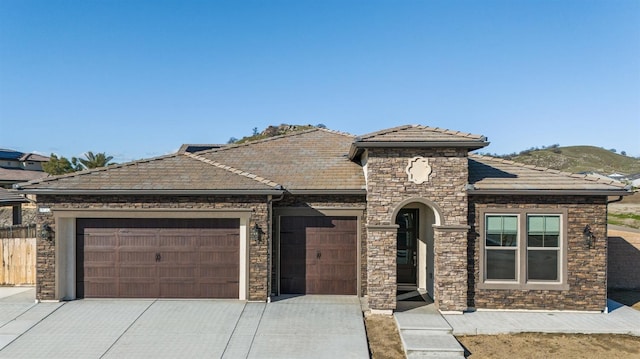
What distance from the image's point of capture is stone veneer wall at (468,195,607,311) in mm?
9266

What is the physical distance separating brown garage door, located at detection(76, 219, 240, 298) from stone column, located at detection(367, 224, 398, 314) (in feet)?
Answer: 11.9

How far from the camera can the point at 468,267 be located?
30.7 feet

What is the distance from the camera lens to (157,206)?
32.0ft

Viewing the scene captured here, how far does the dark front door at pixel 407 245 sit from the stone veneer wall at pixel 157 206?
14.1 feet

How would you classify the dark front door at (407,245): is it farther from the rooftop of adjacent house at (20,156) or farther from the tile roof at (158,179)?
the rooftop of adjacent house at (20,156)

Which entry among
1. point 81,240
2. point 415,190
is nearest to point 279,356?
point 415,190

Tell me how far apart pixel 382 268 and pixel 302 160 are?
4575mm

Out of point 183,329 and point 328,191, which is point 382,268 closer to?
point 328,191

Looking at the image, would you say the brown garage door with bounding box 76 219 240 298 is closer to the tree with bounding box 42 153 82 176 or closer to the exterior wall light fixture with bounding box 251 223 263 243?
the exterior wall light fixture with bounding box 251 223 263 243

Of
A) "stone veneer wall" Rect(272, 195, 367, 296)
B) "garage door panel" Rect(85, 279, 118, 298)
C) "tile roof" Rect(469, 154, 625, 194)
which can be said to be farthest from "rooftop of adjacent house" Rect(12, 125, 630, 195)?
"garage door panel" Rect(85, 279, 118, 298)

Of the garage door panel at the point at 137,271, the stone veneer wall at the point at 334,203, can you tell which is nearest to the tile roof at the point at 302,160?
the stone veneer wall at the point at 334,203

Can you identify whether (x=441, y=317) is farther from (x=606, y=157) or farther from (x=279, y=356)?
(x=606, y=157)

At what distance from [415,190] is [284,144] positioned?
5.85m

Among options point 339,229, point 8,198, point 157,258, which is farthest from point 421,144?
point 8,198
